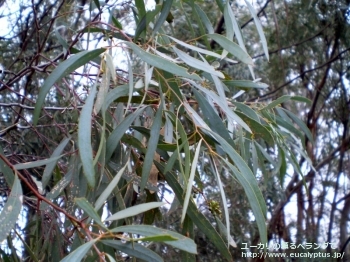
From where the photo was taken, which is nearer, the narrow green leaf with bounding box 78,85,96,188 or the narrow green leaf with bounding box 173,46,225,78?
the narrow green leaf with bounding box 78,85,96,188

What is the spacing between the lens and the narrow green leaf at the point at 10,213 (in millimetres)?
829

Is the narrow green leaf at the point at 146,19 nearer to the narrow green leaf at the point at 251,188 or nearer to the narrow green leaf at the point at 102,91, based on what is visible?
the narrow green leaf at the point at 102,91

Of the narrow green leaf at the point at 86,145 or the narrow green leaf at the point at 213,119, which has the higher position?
the narrow green leaf at the point at 213,119

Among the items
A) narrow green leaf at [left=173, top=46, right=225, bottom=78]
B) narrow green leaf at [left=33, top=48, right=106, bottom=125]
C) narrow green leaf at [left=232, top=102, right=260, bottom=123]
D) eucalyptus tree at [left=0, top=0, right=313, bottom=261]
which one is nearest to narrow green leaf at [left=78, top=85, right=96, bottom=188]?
eucalyptus tree at [left=0, top=0, right=313, bottom=261]

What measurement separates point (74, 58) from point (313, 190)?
11.5 ft

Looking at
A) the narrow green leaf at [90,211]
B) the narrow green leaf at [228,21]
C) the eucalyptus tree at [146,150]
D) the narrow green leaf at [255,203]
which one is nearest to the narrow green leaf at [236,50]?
the eucalyptus tree at [146,150]

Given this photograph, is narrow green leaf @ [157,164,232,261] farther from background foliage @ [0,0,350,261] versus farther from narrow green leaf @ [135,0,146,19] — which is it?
narrow green leaf @ [135,0,146,19]

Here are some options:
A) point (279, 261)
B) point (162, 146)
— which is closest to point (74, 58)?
point (162, 146)

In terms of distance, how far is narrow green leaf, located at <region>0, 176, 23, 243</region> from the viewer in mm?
829

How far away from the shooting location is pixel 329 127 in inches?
145

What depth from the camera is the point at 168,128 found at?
46.3 inches

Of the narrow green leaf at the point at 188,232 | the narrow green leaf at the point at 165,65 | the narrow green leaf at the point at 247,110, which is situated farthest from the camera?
the narrow green leaf at the point at 247,110

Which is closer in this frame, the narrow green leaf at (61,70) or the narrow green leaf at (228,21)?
the narrow green leaf at (61,70)

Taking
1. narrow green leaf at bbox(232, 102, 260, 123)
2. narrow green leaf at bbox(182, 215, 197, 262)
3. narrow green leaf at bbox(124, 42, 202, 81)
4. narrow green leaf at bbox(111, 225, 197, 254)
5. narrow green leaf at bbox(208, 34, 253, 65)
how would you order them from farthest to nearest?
narrow green leaf at bbox(232, 102, 260, 123)
narrow green leaf at bbox(182, 215, 197, 262)
narrow green leaf at bbox(208, 34, 253, 65)
narrow green leaf at bbox(124, 42, 202, 81)
narrow green leaf at bbox(111, 225, 197, 254)
